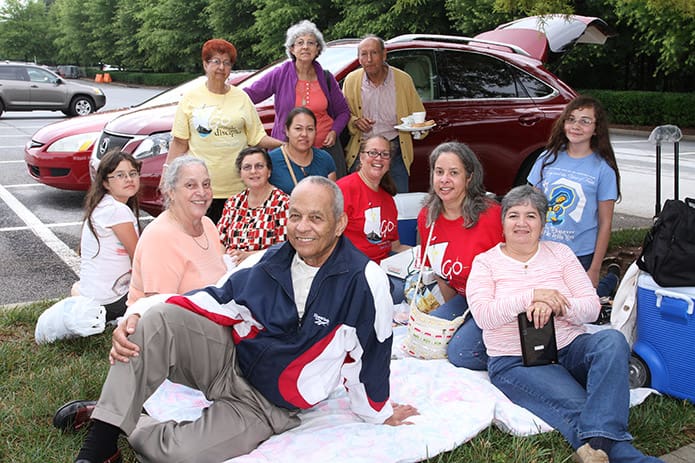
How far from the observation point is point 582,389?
3.37m

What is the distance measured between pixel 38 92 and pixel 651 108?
1871 centimetres

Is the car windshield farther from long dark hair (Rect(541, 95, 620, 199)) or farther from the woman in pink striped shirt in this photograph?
the woman in pink striped shirt

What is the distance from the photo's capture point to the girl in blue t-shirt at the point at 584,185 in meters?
4.45

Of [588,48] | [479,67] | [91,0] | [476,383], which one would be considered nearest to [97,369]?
[476,383]

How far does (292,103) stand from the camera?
546cm

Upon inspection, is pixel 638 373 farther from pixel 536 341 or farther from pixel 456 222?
pixel 456 222

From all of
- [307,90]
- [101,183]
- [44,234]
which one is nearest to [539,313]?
[101,183]

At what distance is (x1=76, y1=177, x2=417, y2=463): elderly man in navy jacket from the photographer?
2881 mm

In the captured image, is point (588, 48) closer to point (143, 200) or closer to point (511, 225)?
point (143, 200)

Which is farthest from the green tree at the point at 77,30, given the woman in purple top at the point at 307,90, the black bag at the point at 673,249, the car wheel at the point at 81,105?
the black bag at the point at 673,249

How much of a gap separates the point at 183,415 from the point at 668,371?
2366 millimetres

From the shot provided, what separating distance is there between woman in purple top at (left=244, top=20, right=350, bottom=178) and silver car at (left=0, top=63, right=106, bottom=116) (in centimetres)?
1807

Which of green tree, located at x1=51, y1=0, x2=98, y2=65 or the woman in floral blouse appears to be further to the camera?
green tree, located at x1=51, y1=0, x2=98, y2=65

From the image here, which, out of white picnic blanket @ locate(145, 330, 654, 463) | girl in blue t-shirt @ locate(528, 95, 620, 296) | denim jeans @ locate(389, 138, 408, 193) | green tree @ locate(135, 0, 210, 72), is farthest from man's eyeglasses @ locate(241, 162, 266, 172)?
green tree @ locate(135, 0, 210, 72)
